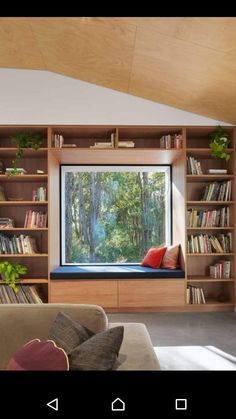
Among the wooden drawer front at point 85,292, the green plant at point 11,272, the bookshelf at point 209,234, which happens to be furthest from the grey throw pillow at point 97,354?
the bookshelf at point 209,234

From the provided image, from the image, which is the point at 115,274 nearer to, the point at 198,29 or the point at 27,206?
the point at 27,206

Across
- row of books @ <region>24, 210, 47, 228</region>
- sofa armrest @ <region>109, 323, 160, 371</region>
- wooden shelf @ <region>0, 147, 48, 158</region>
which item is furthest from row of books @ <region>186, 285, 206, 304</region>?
wooden shelf @ <region>0, 147, 48, 158</region>

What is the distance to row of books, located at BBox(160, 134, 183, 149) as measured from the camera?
167 inches

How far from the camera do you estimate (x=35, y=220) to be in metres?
4.33

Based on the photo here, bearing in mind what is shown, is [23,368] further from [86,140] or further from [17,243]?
[86,140]

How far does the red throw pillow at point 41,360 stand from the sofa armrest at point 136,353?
30 centimetres

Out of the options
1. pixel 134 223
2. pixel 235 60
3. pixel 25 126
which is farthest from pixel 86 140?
pixel 235 60

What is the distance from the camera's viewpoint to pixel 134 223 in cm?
521

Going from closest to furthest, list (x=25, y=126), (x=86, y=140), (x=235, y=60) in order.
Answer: (x=235, y=60)
(x=25, y=126)
(x=86, y=140)

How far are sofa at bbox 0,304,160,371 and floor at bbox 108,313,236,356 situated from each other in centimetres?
155

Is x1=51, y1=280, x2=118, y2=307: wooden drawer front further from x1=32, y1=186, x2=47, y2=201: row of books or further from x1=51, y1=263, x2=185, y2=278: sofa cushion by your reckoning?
x1=32, y1=186, x2=47, y2=201: row of books

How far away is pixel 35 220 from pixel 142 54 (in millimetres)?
2426
